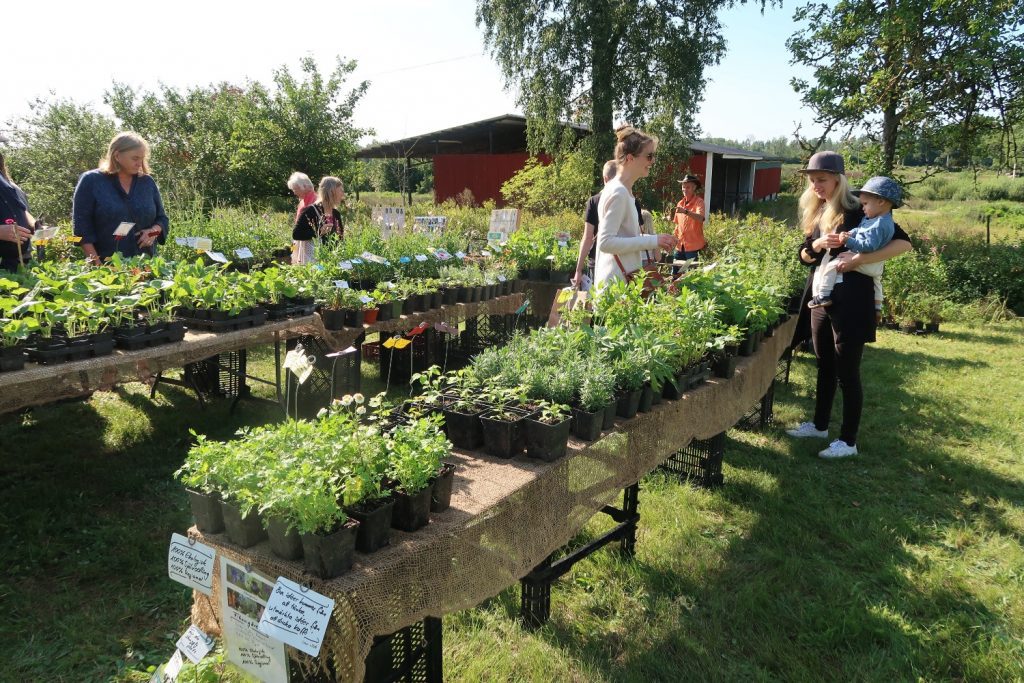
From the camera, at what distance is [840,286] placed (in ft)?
13.3

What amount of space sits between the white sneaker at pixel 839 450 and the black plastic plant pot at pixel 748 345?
3.48 feet

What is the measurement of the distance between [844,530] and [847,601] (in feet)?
2.14

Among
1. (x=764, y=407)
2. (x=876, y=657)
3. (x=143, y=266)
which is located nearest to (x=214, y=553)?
(x=876, y=657)

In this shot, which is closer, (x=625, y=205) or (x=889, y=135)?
(x=625, y=205)

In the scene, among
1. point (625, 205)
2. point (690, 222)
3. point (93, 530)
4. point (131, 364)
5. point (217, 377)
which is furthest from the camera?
point (690, 222)

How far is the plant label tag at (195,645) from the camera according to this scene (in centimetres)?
175

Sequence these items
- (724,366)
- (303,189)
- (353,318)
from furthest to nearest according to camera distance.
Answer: (303,189) → (353,318) → (724,366)

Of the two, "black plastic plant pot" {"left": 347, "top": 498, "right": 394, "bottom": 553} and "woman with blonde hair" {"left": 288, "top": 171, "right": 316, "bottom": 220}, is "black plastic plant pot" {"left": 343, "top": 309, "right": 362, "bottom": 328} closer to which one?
"woman with blonde hair" {"left": 288, "top": 171, "right": 316, "bottom": 220}

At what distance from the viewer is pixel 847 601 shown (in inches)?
113

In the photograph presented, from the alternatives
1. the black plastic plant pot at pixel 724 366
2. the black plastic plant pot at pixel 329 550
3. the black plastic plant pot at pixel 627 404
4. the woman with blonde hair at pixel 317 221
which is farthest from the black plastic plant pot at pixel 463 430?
the woman with blonde hair at pixel 317 221

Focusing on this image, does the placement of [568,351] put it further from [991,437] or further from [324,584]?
[991,437]

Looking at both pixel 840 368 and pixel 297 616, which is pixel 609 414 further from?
pixel 840 368

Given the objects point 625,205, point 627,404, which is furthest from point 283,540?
point 625,205

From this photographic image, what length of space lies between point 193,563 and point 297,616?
42 centimetres
